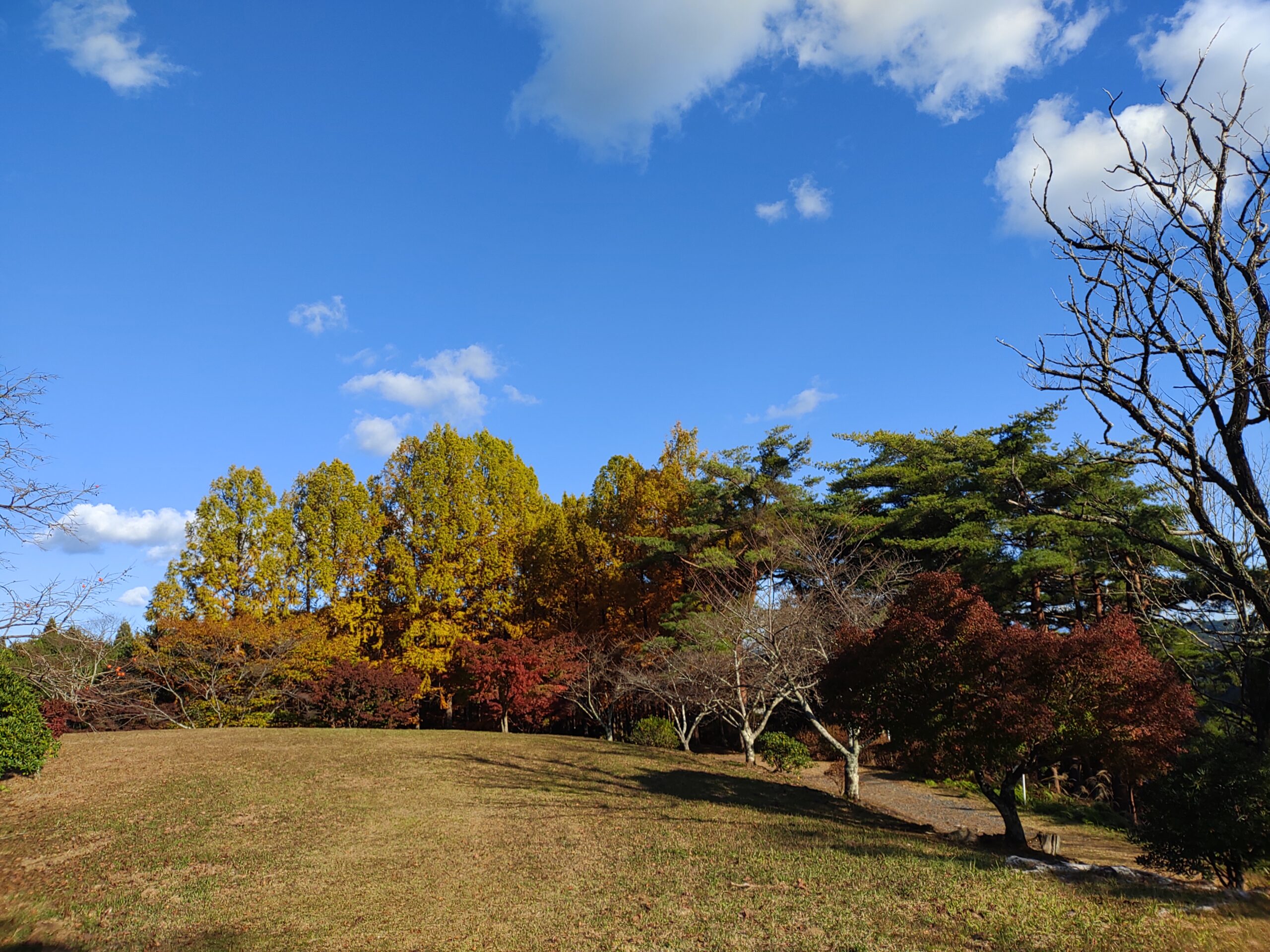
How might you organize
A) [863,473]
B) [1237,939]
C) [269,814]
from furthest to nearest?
1. [863,473]
2. [269,814]
3. [1237,939]

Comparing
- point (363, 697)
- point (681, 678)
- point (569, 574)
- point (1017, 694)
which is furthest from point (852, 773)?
point (363, 697)

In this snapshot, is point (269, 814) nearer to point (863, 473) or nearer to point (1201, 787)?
point (1201, 787)

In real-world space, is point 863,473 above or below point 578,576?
above

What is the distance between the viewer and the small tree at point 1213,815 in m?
7.16

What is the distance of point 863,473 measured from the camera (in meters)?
24.5

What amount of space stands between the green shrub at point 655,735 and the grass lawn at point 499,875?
25.4 feet

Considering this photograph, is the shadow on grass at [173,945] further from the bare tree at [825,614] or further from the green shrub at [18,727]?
the bare tree at [825,614]

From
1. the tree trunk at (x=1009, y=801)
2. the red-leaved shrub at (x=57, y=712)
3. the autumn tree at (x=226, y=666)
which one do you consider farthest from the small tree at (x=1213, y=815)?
the red-leaved shrub at (x=57, y=712)

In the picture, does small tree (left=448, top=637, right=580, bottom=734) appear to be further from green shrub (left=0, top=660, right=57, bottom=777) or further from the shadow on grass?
the shadow on grass

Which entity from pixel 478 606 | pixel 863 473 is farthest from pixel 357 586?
pixel 863 473

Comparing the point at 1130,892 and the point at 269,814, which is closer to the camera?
the point at 1130,892

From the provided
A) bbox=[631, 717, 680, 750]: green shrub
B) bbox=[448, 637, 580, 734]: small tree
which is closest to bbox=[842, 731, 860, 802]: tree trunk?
bbox=[631, 717, 680, 750]: green shrub

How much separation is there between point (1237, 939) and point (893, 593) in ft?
38.0

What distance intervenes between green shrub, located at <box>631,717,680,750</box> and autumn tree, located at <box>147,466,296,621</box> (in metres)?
13.5
